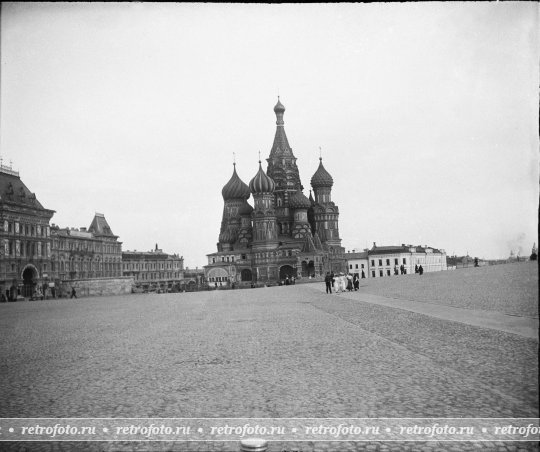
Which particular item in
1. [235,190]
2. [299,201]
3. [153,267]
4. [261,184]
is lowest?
[153,267]

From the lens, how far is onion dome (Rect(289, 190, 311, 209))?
7569 cm

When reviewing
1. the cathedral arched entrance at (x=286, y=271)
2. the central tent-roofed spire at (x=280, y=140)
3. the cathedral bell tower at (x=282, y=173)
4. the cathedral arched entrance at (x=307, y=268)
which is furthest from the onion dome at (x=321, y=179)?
the cathedral arched entrance at (x=286, y=271)

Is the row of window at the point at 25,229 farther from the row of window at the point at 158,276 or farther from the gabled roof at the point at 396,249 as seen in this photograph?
the gabled roof at the point at 396,249

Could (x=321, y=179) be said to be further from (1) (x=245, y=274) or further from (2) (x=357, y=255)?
(2) (x=357, y=255)

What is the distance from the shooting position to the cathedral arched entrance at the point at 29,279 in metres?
24.0

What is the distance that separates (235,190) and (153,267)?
22.6m

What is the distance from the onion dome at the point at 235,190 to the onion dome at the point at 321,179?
11370 mm

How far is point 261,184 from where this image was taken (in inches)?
2822

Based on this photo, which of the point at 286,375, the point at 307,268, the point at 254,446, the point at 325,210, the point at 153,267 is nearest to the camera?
the point at 254,446

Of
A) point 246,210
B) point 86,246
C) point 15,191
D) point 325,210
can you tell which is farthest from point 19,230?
point 325,210

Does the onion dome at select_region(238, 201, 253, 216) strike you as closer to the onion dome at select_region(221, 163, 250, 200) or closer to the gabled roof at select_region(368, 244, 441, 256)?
the onion dome at select_region(221, 163, 250, 200)

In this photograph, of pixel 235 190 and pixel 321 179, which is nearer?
pixel 321 179

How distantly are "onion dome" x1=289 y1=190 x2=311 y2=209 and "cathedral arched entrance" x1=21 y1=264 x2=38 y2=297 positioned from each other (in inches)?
1897

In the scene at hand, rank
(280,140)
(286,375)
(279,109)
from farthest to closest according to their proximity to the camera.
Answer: (280,140) < (279,109) < (286,375)
